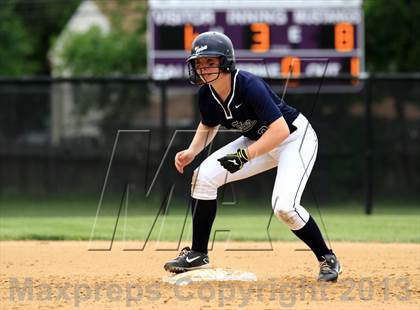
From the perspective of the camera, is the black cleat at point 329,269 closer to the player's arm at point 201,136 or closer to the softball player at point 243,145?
the softball player at point 243,145

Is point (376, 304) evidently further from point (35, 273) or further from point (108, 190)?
point (108, 190)

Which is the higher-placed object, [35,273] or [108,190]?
[35,273]

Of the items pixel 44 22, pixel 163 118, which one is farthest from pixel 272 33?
pixel 44 22

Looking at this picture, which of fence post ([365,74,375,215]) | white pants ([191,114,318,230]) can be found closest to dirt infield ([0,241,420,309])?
white pants ([191,114,318,230])

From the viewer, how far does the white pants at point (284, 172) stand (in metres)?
6.39

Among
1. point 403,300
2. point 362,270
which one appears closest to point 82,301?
point 403,300

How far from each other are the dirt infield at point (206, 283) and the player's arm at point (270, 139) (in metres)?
0.97

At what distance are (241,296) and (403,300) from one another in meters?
1.07

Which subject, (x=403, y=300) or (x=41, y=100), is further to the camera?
(x=41, y=100)

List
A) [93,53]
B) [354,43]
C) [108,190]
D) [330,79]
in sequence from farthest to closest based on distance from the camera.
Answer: [93,53]
[354,43]
[108,190]
[330,79]

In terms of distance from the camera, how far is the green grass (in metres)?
10.5

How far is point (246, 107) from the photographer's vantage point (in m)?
6.30

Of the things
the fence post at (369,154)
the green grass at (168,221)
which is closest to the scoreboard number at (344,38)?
the fence post at (369,154)

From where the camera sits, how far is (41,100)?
Answer: 50.9 feet
